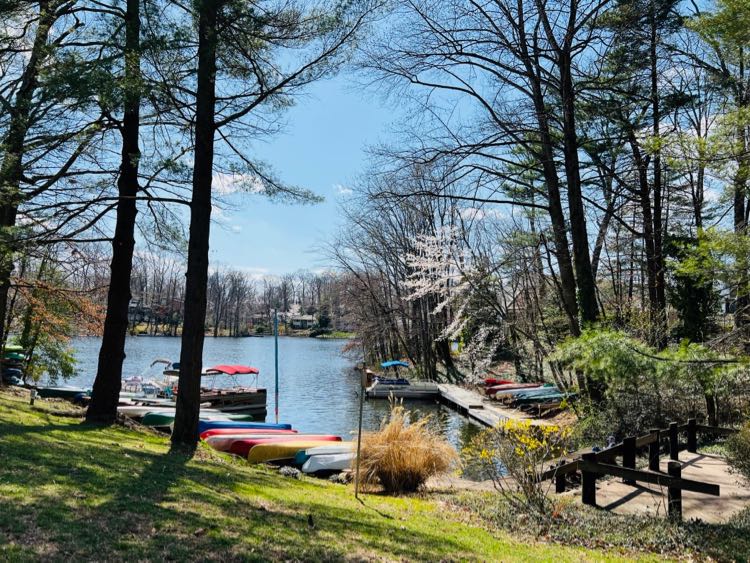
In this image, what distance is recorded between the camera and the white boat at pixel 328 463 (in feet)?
36.3

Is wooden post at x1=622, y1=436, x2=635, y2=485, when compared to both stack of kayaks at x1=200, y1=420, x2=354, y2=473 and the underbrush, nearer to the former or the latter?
the underbrush

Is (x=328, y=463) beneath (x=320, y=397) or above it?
above

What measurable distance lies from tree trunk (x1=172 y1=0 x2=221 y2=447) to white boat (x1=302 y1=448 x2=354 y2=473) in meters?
2.46

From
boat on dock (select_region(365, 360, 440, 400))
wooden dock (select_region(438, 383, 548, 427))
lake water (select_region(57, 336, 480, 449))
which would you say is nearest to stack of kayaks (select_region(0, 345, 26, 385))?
lake water (select_region(57, 336, 480, 449))

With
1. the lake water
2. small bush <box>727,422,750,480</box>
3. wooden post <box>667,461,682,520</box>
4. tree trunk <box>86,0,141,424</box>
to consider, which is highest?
tree trunk <box>86,0,141,424</box>

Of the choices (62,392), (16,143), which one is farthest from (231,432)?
(62,392)

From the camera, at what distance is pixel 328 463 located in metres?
11.1

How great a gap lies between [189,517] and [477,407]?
19587mm

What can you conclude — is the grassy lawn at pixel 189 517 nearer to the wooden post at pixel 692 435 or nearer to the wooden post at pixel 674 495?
the wooden post at pixel 674 495

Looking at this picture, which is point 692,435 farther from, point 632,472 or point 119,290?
point 119,290

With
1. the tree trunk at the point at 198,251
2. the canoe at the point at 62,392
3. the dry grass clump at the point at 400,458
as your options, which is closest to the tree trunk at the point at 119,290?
the tree trunk at the point at 198,251

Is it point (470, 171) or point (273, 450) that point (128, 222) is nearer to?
point (273, 450)

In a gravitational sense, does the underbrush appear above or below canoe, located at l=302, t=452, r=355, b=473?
above

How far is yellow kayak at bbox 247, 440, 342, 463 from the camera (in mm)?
12000
